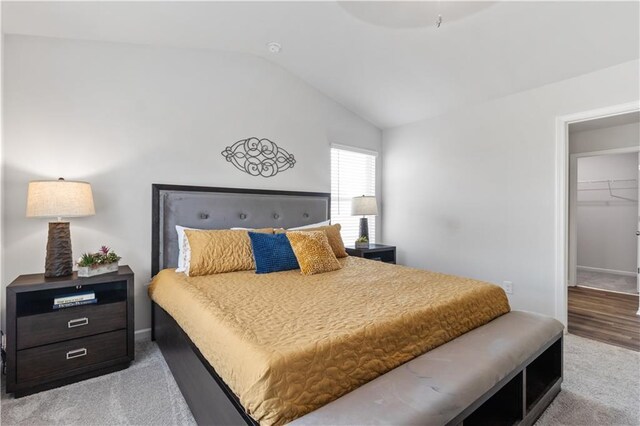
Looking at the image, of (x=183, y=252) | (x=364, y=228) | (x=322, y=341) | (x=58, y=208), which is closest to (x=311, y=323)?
(x=322, y=341)

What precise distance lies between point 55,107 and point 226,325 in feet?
7.70

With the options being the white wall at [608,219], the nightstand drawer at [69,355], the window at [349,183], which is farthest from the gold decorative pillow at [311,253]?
the white wall at [608,219]

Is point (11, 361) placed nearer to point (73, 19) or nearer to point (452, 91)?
point (73, 19)

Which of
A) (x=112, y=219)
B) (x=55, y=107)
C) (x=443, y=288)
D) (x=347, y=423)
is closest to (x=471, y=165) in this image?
(x=443, y=288)

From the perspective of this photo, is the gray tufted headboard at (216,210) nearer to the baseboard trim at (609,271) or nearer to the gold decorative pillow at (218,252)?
the gold decorative pillow at (218,252)

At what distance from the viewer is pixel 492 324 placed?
1.82 meters

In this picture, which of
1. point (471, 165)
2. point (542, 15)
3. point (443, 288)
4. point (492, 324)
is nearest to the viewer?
point (492, 324)

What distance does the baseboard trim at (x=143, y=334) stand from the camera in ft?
8.93

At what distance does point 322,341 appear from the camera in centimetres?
119

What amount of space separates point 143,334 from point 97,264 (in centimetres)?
89

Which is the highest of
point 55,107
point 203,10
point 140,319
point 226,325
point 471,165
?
point 203,10

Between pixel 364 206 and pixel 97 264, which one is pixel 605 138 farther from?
pixel 97 264

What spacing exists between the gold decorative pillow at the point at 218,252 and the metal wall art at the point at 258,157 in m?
0.93

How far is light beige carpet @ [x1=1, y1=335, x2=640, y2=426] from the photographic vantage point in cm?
170
